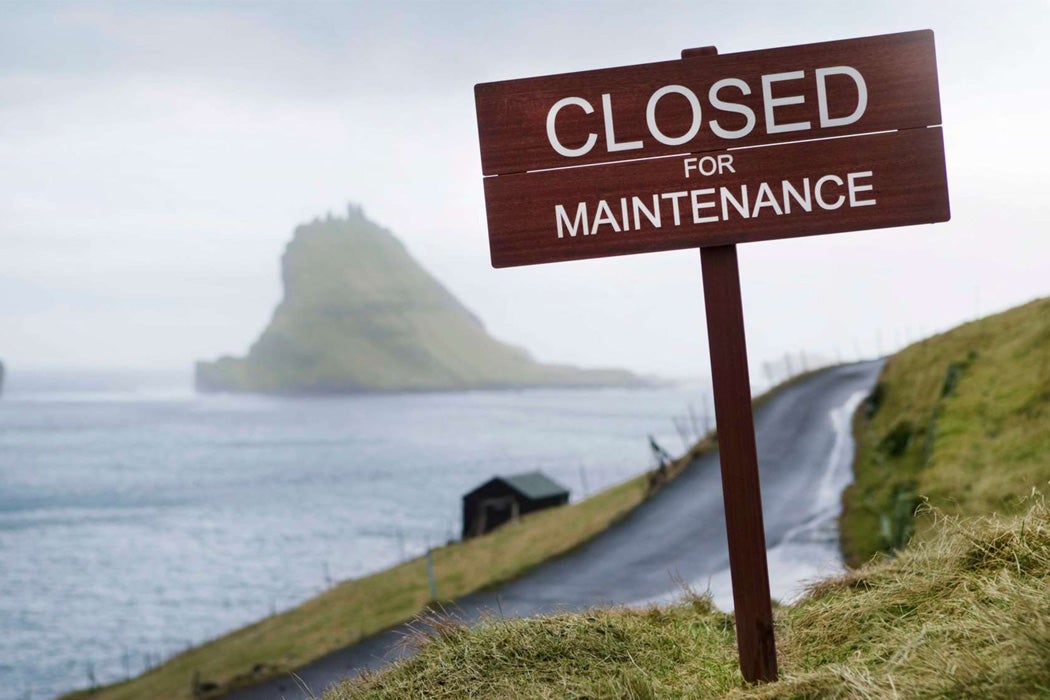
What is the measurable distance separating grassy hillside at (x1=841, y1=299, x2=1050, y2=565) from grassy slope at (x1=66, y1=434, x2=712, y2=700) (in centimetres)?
739

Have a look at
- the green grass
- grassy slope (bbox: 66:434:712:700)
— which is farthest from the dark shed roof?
the green grass

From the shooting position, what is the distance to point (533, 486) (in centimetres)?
4303

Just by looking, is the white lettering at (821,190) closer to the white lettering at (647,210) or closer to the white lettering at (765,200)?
the white lettering at (765,200)

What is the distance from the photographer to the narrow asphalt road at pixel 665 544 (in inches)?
886

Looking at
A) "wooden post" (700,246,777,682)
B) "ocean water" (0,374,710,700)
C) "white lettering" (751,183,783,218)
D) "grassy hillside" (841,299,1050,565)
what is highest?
"white lettering" (751,183,783,218)

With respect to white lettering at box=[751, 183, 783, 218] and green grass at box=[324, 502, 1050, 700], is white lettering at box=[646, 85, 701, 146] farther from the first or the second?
green grass at box=[324, 502, 1050, 700]

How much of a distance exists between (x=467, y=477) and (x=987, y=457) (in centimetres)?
12184

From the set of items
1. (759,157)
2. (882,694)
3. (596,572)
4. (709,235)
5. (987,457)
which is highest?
(759,157)

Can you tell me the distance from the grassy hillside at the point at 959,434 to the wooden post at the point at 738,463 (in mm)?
10995

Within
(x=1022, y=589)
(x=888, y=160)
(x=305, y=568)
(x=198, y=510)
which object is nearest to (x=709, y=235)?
(x=888, y=160)

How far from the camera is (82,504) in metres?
145

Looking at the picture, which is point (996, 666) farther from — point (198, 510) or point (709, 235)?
point (198, 510)

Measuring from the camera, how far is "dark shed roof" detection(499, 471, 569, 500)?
42.0 metres

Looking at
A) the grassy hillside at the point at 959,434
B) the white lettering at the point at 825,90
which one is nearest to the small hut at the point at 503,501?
the grassy hillside at the point at 959,434
